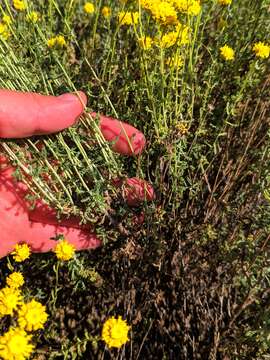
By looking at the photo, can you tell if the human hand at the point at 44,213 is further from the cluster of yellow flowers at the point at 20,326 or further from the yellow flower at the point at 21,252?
the cluster of yellow flowers at the point at 20,326

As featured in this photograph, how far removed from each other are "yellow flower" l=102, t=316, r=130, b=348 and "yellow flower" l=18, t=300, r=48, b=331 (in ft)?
0.61

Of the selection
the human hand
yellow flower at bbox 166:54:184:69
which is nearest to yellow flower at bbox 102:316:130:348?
the human hand

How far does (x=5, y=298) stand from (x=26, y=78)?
788 millimetres

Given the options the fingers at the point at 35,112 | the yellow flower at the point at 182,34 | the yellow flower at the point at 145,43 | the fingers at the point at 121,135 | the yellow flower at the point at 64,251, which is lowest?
the yellow flower at the point at 64,251

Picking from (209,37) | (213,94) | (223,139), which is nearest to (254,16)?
(209,37)

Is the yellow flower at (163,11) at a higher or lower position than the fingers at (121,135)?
higher

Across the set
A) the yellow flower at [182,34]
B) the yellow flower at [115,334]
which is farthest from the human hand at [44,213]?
the yellow flower at [115,334]

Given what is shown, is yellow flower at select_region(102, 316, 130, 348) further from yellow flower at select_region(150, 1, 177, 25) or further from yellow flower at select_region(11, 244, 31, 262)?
yellow flower at select_region(150, 1, 177, 25)

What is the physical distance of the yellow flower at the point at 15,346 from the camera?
1115mm

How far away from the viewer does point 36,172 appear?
1441 millimetres

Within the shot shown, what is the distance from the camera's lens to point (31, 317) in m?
1.19

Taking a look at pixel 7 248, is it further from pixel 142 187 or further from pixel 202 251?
pixel 202 251

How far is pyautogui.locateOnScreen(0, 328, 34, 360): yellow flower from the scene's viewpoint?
1.12 m

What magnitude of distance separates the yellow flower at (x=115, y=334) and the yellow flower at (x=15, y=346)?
0.21m
